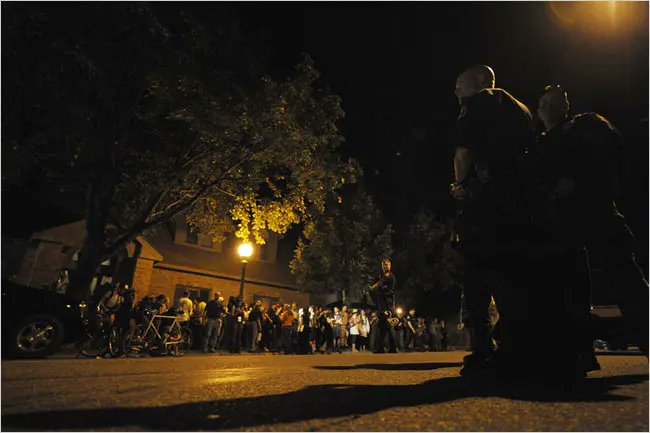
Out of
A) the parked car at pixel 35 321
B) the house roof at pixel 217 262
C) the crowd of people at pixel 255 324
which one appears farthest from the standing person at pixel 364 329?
the parked car at pixel 35 321

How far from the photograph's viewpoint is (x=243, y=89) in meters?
13.1

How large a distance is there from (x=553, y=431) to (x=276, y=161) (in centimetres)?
1358

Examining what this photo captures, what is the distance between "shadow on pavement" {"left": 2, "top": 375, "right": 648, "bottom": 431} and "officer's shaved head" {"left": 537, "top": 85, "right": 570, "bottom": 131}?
104 inches

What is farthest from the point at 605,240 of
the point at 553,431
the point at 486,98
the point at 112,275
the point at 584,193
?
the point at 112,275

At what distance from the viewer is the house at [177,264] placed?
1914 centimetres

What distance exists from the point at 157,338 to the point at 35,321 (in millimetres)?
3718

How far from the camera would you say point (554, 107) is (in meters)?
4.67

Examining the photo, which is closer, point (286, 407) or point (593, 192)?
point (286, 407)

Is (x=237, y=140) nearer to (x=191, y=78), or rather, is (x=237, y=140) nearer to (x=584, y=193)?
(x=191, y=78)

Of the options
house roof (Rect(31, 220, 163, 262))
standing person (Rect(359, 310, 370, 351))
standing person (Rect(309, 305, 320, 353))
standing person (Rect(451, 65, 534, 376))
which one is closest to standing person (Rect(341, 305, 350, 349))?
standing person (Rect(359, 310, 370, 351))

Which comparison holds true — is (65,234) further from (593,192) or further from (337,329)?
(593,192)

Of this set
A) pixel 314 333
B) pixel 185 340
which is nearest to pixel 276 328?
pixel 314 333

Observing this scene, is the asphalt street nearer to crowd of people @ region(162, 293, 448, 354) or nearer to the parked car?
the parked car

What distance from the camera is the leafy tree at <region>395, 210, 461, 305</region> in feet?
97.7
